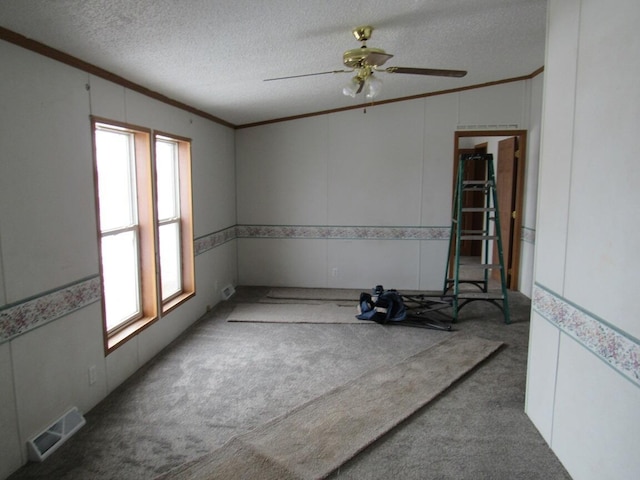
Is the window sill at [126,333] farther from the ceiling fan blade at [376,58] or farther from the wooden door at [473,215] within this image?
the wooden door at [473,215]

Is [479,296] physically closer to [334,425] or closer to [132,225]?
[334,425]

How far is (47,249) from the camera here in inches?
90.1

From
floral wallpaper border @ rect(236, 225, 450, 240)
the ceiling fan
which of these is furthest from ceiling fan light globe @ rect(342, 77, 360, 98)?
floral wallpaper border @ rect(236, 225, 450, 240)

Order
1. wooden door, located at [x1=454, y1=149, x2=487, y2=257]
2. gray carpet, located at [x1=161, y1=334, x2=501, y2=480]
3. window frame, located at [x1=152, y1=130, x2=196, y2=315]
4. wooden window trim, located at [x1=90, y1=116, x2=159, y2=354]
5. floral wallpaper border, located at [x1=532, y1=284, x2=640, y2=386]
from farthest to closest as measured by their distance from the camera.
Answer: wooden door, located at [x1=454, y1=149, x2=487, y2=257]
window frame, located at [x1=152, y1=130, x2=196, y2=315]
wooden window trim, located at [x1=90, y1=116, x2=159, y2=354]
gray carpet, located at [x1=161, y1=334, x2=501, y2=480]
floral wallpaper border, located at [x1=532, y1=284, x2=640, y2=386]

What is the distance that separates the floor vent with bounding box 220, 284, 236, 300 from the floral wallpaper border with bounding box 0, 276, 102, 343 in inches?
99.3

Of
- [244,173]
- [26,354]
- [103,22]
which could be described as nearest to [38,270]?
[26,354]

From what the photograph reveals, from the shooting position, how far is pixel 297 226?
18.9 feet

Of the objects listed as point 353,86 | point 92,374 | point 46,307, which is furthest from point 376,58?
point 92,374

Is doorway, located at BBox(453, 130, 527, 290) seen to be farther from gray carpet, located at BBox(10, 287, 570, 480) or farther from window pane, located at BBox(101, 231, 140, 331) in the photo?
window pane, located at BBox(101, 231, 140, 331)

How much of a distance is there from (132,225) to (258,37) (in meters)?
1.79

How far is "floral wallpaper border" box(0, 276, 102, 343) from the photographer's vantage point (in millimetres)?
2029

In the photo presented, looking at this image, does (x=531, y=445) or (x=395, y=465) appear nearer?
(x=395, y=465)

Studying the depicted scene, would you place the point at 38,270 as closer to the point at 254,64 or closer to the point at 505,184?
the point at 254,64

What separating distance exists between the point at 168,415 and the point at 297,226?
136 inches
